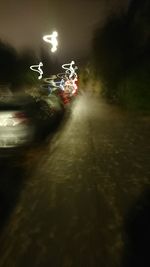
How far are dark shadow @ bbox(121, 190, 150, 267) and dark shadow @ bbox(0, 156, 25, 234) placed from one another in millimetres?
1915

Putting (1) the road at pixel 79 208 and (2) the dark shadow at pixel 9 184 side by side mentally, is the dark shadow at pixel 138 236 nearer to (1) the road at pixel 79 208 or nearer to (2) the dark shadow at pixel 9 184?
(1) the road at pixel 79 208

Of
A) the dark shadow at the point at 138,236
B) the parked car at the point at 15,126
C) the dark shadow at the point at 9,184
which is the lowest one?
the dark shadow at the point at 9,184

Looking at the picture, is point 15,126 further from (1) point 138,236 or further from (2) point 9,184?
(1) point 138,236

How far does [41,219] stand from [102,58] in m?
23.7

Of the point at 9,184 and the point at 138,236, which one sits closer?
the point at 138,236

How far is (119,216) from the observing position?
604cm

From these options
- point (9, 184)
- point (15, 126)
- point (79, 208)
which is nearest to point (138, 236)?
point (79, 208)

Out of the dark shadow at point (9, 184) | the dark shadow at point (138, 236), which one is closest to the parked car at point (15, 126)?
the dark shadow at point (9, 184)

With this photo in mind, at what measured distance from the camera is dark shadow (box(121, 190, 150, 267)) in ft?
15.2

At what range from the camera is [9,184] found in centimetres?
809

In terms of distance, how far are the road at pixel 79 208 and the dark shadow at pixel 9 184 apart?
3.6 inches

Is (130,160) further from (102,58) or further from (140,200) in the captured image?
(102,58)

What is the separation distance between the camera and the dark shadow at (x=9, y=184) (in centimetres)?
650

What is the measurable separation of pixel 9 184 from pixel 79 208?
7.24 feet
